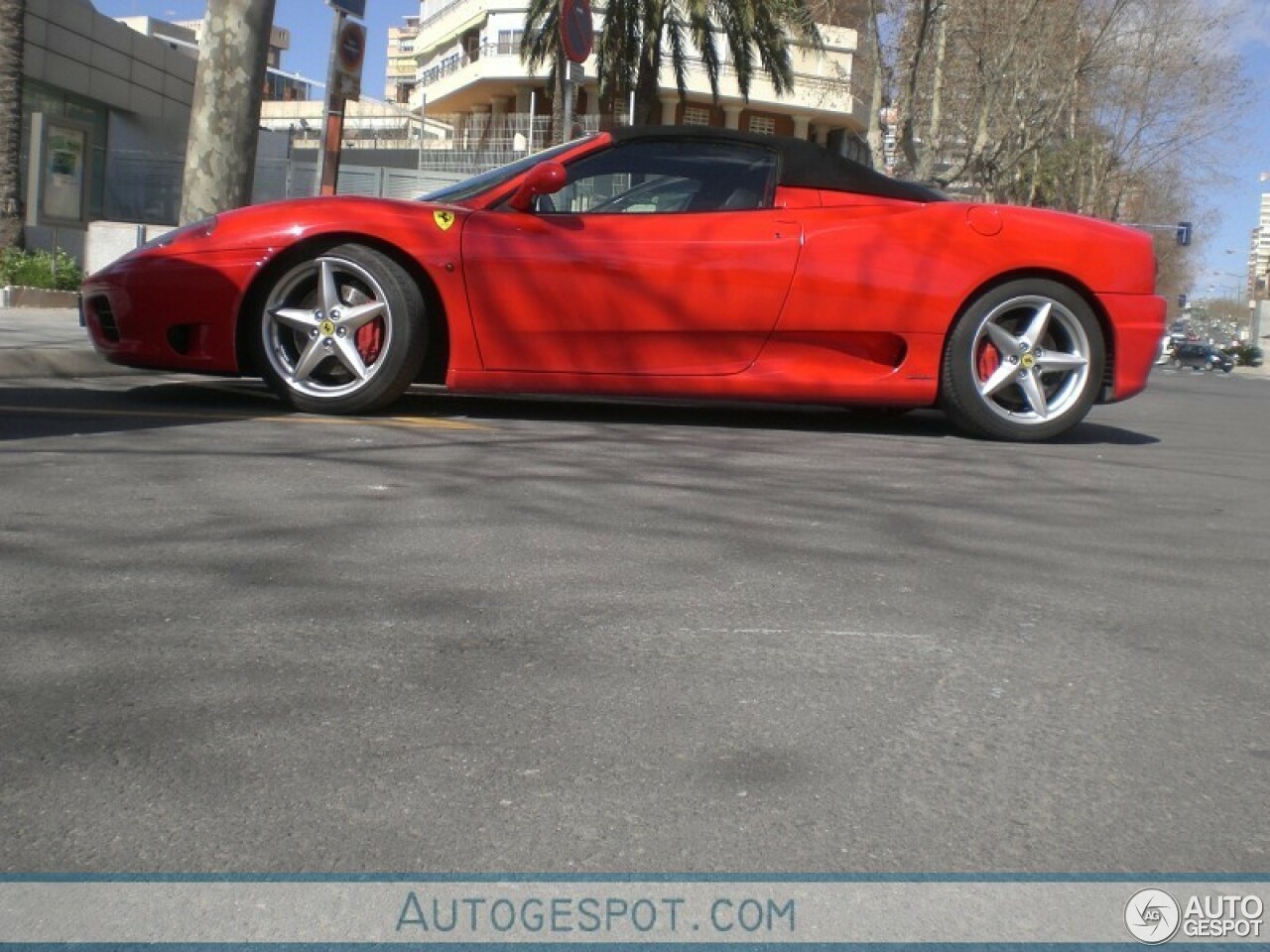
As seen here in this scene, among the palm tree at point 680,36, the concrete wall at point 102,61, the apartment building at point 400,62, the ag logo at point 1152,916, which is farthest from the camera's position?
the apartment building at point 400,62

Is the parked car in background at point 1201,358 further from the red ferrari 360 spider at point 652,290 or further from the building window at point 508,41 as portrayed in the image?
the red ferrari 360 spider at point 652,290

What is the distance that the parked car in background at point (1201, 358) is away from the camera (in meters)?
54.9

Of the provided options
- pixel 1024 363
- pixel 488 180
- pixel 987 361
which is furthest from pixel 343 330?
pixel 1024 363

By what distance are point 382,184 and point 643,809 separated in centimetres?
2938

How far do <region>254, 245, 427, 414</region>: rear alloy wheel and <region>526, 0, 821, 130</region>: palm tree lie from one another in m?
25.0

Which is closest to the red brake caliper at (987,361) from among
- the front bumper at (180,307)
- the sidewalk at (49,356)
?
the front bumper at (180,307)

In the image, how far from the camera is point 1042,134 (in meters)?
43.7

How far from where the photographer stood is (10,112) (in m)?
18.3

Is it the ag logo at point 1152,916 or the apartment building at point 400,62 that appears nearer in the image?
the ag logo at point 1152,916

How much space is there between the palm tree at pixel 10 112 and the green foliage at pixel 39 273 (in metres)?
1.98

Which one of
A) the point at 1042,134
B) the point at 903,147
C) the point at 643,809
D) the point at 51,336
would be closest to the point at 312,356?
the point at 51,336

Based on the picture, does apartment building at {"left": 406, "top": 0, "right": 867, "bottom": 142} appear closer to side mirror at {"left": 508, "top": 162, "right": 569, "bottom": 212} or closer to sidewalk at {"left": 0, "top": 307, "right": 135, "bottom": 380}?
sidewalk at {"left": 0, "top": 307, "right": 135, "bottom": 380}

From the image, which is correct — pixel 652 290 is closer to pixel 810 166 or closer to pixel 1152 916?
pixel 810 166

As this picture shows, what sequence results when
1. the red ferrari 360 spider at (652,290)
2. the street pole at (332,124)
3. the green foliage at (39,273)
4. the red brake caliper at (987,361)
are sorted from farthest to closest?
the green foliage at (39,273)
the street pole at (332,124)
the red brake caliper at (987,361)
the red ferrari 360 spider at (652,290)
